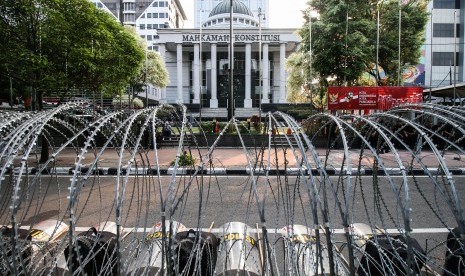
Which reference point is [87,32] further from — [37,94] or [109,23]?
[37,94]

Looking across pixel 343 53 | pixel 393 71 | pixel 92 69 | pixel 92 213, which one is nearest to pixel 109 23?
pixel 92 69

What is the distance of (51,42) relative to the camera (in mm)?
Result: 12750

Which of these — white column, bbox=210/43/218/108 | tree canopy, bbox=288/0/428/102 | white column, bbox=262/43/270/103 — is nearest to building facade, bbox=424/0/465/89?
tree canopy, bbox=288/0/428/102

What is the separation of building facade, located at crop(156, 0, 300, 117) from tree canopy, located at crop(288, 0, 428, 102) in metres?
25.9

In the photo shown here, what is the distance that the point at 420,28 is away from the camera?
24.3 m

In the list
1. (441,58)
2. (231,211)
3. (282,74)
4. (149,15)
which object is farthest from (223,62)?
(231,211)

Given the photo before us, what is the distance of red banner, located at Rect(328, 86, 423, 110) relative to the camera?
19.4m

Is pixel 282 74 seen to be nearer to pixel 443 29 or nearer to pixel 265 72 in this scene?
pixel 265 72

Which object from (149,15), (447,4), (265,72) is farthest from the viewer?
(149,15)

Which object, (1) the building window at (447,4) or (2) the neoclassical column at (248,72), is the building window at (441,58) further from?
(2) the neoclassical column at (248,72)

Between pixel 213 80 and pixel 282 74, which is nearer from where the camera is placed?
pixel 282 74

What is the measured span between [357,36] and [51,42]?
1727cm

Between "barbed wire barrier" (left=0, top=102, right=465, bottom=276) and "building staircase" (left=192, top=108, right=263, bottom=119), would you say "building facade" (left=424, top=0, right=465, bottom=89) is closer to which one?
"building staircase" (left=192, top=108, right=263, bottom=119)

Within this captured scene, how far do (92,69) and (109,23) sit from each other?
256 centimetres
